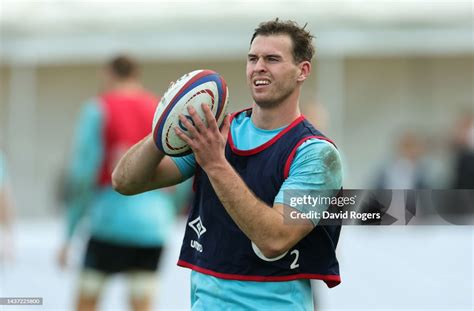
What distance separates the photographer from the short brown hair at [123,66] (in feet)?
22.5

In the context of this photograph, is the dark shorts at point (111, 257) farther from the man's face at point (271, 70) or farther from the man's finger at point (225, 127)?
the man's face at point (271, 70)

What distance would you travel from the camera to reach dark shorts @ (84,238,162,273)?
22.0ft

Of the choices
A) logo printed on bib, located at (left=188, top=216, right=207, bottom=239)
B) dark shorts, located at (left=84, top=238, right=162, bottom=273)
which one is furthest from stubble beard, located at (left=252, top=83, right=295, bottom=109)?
dark shorts, located at (left=84, top=238, right=162, bottom=273)

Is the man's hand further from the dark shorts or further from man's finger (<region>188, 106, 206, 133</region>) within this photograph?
the dark shorts

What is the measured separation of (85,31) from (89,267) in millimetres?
14029

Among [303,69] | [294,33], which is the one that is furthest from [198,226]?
[294,33]

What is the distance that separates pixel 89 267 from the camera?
6.70 m

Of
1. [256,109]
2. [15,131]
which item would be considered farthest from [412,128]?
[256,109]

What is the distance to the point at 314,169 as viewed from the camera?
3738 mm

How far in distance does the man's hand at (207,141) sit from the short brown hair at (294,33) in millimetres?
423

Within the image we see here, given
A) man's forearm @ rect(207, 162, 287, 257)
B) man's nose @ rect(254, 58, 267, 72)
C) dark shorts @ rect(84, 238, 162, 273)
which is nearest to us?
man's forearm @ rect(207, 162, 287, 257)

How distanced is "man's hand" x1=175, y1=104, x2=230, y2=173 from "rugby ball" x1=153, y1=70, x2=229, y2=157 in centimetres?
12

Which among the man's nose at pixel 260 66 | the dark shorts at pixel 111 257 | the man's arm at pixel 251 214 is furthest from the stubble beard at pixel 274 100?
the dark shorts at pixel 111 257

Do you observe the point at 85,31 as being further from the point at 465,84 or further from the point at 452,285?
the point at 452,285
